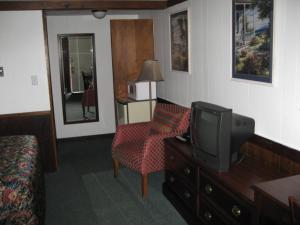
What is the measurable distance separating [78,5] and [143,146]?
6.48ft

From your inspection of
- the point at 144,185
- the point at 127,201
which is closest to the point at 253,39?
the point at 144,185

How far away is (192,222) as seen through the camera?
2.90m

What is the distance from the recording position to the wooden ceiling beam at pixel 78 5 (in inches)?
154

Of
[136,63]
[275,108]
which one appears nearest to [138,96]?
[136,63]

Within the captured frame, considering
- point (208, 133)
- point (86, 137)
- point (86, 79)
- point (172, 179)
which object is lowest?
point (86, 137)

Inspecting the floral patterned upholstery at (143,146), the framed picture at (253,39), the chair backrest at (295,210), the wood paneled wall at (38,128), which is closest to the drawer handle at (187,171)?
the floral patterned upholstery at (143,146)

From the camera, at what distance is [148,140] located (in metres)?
3.39

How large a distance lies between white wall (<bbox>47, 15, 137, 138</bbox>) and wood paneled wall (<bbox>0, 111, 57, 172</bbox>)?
142 centimetres

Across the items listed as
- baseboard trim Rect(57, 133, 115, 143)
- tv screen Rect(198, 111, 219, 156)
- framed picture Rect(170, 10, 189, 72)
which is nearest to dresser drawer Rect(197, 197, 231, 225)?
tv screen Rect(198, 111, 219, 156)

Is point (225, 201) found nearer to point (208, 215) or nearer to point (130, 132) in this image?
point (208, 215)

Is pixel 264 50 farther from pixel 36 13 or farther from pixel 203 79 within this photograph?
pixel 36 13

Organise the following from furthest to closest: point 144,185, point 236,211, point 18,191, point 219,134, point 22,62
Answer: point 22,62 < point 144,185 < point 219,134 < point 18,191 < point 236,211

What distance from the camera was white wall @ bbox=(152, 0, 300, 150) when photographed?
7.53 feet

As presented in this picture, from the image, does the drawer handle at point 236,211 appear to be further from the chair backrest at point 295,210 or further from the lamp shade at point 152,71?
the lamp shade at point 152,71
